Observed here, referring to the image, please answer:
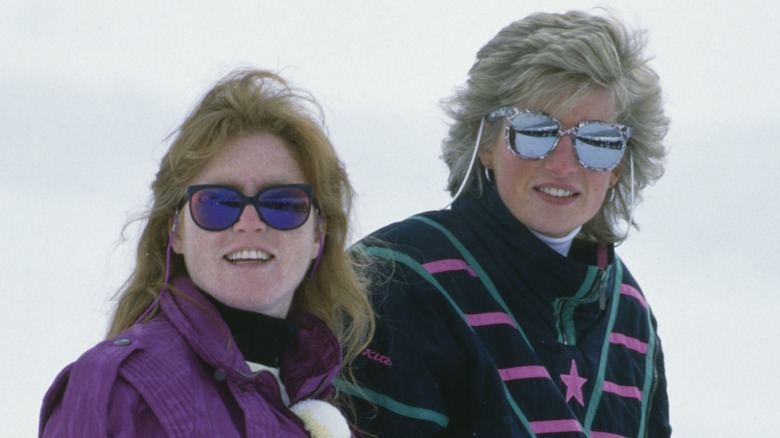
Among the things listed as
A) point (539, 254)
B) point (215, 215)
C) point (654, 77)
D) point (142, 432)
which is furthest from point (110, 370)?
point (654, 77)

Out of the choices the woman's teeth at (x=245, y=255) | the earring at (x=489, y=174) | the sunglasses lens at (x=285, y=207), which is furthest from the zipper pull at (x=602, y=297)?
the woman's teeth at (x=245, y=255)

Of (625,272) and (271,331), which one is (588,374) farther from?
(271,331)

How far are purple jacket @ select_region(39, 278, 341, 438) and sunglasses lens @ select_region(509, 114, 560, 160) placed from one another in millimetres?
1012

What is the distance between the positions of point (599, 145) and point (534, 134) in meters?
0.19

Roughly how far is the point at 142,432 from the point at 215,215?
0.48 meters

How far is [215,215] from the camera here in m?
2.58

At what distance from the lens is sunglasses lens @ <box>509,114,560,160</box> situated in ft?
11.4

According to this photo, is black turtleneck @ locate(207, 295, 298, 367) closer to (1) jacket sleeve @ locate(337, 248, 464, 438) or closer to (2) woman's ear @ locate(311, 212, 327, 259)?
(2) woman's ear @ locate(311, 212, 327, 259)

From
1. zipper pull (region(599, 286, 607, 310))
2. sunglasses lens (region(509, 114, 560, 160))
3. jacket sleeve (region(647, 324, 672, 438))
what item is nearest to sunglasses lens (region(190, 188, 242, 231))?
sunglasses lens (region(509, 114, 560, 160))

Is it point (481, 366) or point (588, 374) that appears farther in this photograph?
point (588, 374)

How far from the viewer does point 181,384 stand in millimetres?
2406

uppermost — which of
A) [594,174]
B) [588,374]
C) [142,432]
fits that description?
[594,174]

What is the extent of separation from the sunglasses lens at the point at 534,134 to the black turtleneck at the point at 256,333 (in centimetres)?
108

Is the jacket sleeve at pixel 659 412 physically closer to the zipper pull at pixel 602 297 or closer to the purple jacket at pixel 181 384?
the zipper pull at pixel 602 297
